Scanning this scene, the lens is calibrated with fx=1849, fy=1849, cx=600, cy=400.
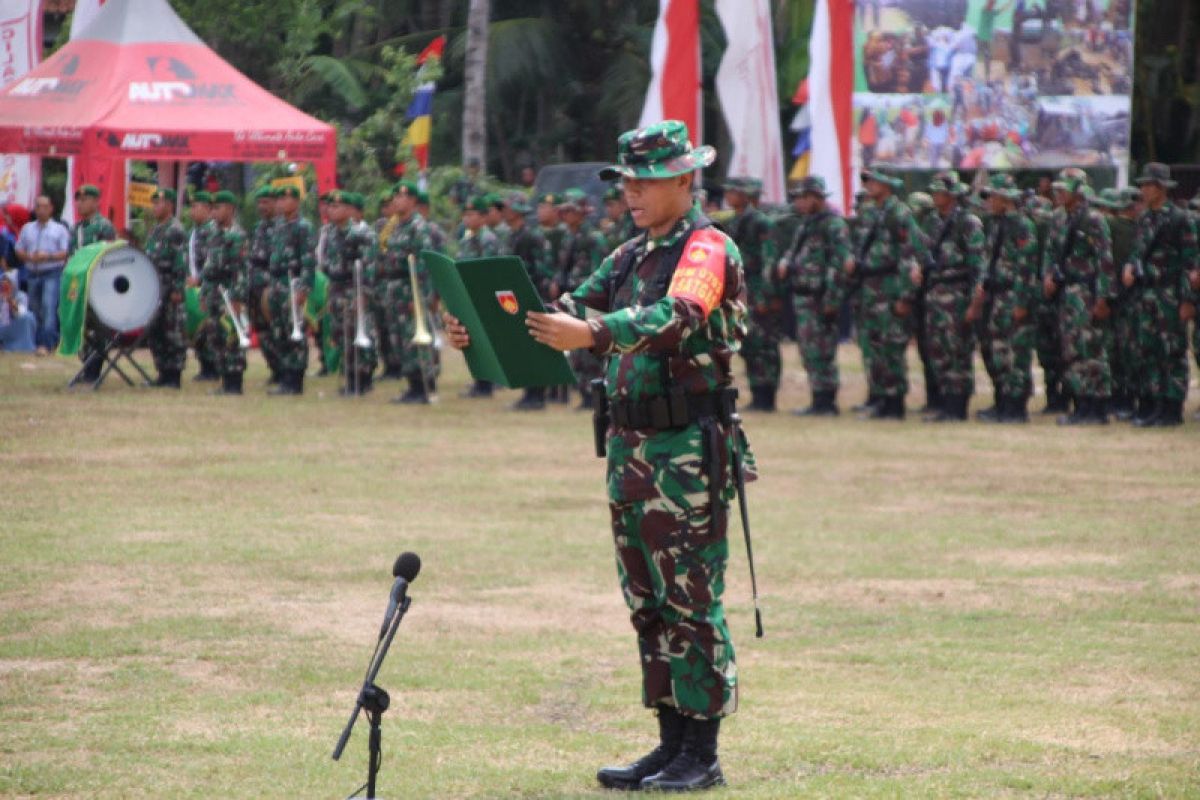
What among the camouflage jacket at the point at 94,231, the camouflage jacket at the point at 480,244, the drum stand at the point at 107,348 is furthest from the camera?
the camouflage jacket at the point at 94,231

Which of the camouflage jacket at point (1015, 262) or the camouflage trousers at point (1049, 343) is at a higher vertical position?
the camouflage jacket at point (1015, 262)

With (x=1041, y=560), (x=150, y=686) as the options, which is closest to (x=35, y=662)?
(x=150, y=686)

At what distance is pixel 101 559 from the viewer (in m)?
10.4

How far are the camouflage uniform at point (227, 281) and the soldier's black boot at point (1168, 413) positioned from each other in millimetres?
9297

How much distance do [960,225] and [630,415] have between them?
12239 mm

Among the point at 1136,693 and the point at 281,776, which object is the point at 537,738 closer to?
the point at 281,776

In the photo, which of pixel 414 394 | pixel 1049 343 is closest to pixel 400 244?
pixel 414 394

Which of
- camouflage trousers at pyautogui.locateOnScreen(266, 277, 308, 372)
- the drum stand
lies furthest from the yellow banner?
camouflage trousers at pyautogui.locateOnScreen(266, 277, 308, 372)

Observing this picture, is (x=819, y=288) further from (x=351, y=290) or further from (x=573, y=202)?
(x=351, y=290)

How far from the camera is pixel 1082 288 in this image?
17234 mm

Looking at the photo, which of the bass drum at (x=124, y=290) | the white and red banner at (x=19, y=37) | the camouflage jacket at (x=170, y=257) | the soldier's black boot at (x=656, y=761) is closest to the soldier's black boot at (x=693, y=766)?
the soldier's black boot at (x=656, y=761)

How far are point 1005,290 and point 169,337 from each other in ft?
28.9

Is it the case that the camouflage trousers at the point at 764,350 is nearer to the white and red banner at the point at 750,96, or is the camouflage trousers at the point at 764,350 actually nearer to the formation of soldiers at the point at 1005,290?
the formation of soldiers at the point at 1005,290

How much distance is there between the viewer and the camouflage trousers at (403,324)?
1931 cm
